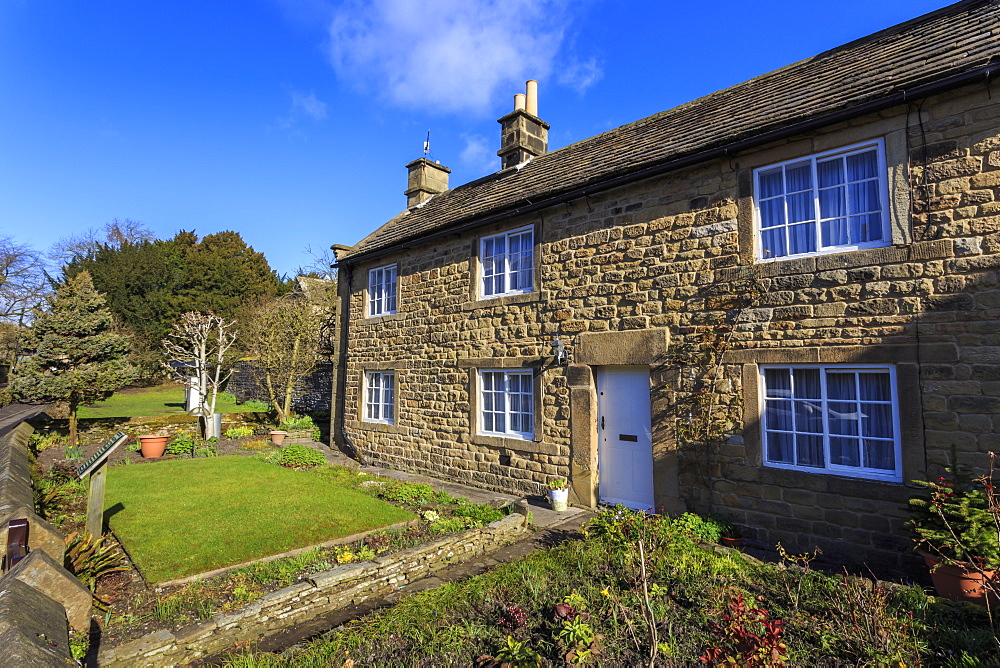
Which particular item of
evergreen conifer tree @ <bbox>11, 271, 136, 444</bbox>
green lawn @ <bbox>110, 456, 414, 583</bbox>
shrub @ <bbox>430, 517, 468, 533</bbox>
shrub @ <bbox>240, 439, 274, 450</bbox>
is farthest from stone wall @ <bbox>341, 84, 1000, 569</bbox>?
evergreen conifer tree @ <bbox>11, 271, 136, 444</bbox>

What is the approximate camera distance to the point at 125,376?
15367mm

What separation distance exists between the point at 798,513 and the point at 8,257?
4700cm

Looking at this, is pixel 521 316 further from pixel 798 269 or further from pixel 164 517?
pixel 164 517

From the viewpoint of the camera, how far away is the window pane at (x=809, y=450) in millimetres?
6516

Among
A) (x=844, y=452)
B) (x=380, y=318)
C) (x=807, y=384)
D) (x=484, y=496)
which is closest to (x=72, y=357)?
(x=380, y=318)

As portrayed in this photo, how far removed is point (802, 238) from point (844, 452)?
2874 mm

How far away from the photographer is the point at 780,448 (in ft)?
22.4

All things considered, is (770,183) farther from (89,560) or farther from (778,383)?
(89,560)

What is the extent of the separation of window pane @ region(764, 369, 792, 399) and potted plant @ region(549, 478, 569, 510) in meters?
3.68

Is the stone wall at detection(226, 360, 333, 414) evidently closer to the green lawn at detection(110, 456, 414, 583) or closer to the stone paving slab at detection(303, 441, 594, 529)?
the stone paving slab at detection(303, 441, 594, 529)

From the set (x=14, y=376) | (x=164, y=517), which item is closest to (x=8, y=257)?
(x=14, y=376)

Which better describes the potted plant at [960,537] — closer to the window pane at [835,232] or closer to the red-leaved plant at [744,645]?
the red-leaved plant at [744,645]

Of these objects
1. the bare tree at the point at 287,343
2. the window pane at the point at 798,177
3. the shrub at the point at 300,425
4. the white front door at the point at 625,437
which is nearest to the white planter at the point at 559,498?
the white front door at the point at 625,437

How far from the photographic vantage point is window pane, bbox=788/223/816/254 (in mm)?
6770
